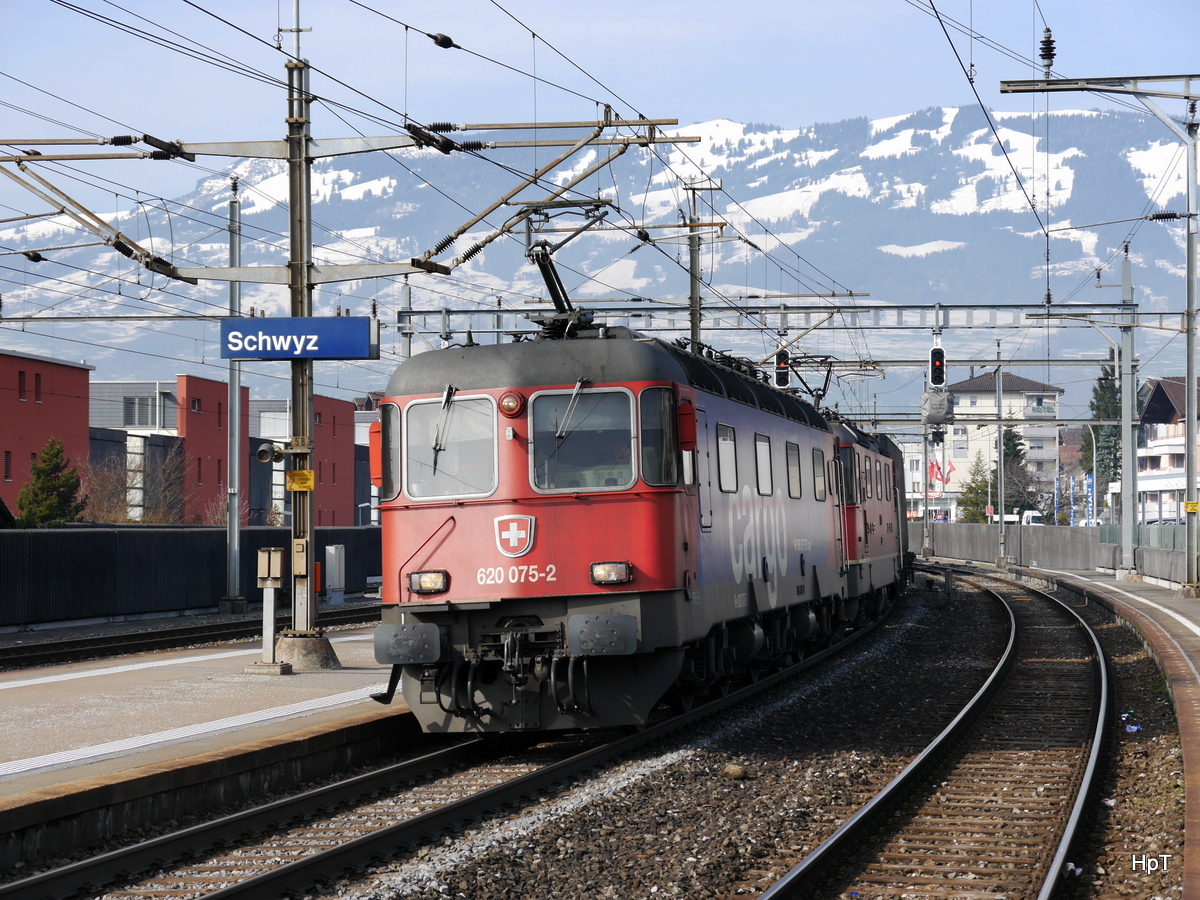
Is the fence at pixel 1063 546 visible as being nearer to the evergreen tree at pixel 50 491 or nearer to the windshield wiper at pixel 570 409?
the windshield wiper at pixel 570 409

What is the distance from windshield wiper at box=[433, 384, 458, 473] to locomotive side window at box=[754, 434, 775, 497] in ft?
14.1

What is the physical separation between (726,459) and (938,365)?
2078 centimetres

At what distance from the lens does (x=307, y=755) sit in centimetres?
1134

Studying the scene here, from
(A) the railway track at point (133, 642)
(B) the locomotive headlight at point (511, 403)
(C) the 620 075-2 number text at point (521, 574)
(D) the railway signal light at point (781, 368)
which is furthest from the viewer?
(D) the railway signal light at point (781, 368)

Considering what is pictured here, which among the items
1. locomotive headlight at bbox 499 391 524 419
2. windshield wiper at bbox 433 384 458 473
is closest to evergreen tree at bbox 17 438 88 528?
windshield wiper at bbox 433 384 458 473

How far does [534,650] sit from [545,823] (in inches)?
102

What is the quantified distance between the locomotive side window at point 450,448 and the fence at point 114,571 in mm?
16464

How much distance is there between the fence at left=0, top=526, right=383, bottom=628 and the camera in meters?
26.8

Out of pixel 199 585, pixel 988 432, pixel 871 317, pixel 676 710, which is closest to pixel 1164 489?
pixel 988 432

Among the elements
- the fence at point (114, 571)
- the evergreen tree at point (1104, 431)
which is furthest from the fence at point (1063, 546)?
the evergreen tree at point (1104, 431)

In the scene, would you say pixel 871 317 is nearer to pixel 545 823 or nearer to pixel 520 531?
pixel 520 531

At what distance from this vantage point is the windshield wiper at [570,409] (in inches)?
484

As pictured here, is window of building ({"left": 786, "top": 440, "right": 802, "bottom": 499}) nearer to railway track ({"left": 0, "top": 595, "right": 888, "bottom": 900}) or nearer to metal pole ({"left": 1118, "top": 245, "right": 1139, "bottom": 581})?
railway track ({"left": 0, "top": 595, "right": 888, "bottom": 900})

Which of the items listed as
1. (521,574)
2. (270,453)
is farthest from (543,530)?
(270,453)
